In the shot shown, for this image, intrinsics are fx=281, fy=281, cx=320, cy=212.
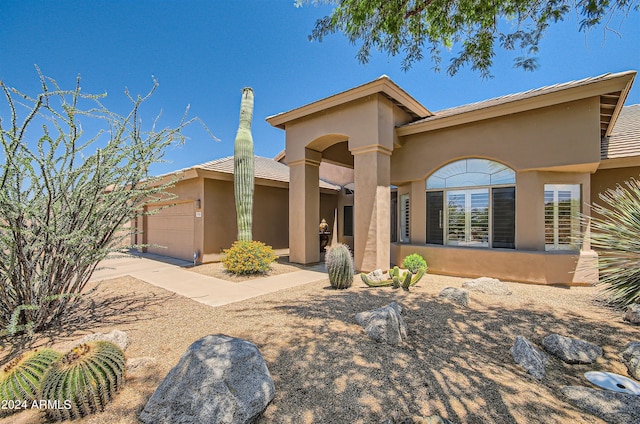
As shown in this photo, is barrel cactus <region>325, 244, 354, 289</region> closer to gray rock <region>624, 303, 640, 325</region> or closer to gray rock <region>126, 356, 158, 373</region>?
gray rock <region>126, 356, 158, 373</region>

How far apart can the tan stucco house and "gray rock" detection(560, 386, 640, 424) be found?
8937 millimetres

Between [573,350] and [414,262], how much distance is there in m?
5.20

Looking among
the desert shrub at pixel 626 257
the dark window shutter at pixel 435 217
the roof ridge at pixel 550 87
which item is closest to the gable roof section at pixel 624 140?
the roof ridge at pixel 550 87

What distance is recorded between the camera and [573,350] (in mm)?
3980

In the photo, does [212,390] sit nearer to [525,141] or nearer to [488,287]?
[488,287]

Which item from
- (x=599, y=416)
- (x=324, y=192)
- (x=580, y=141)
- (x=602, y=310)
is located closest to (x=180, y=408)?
(x=599, y=416)

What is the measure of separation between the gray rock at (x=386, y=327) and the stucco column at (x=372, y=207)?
4610mm

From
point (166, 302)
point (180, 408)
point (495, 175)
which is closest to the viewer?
point (180, 408)

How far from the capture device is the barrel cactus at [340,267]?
24.1ft

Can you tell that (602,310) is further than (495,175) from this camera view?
No

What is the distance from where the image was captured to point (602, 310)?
19.0 feet

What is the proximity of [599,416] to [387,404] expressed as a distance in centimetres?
207

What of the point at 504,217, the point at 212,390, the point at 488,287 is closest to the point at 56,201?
the point at 212,390

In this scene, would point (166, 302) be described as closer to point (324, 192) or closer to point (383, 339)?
point (383, 339)
